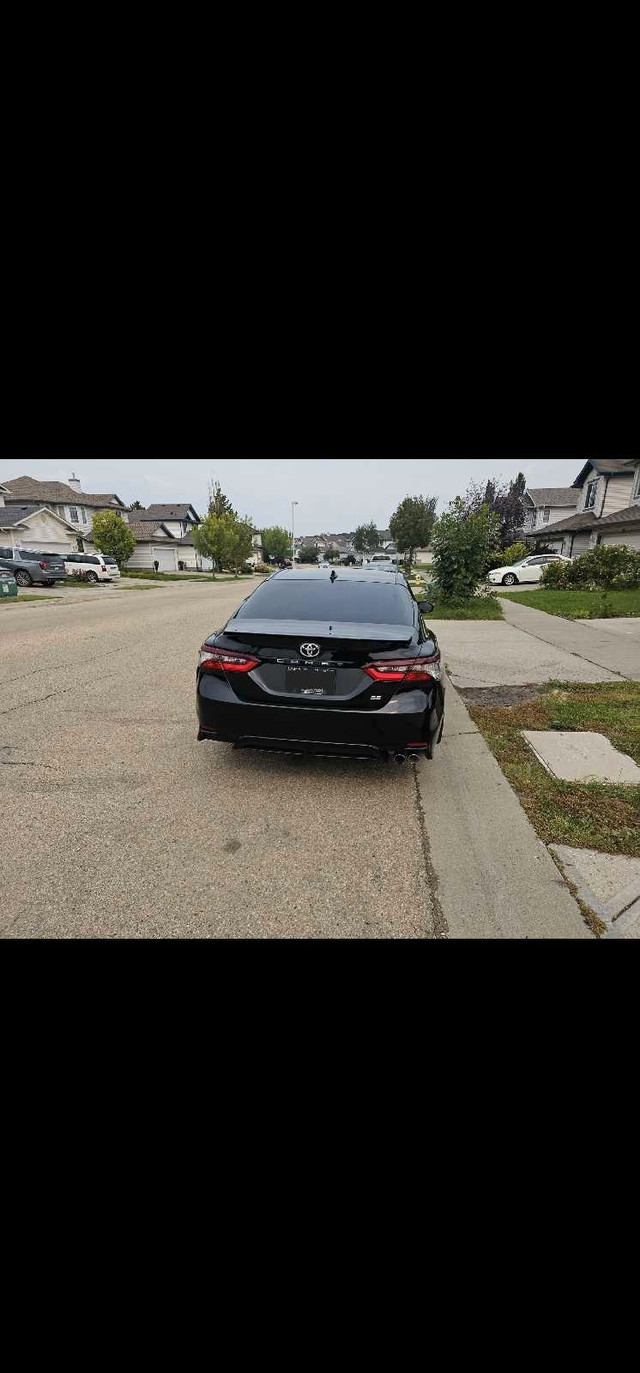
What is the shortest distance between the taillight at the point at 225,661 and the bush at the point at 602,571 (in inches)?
672

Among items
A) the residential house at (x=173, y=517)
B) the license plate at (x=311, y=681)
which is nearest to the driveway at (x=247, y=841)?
the license plate at (x=311, y=681)

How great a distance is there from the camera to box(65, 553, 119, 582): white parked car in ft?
96.8

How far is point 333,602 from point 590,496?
26951 millimetres

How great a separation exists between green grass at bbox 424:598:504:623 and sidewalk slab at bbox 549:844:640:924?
966 cm

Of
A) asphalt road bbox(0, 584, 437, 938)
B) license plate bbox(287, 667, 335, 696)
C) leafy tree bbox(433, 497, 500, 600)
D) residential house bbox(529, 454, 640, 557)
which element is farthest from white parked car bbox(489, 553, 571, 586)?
license plate bbox(287, 667, 335, 696)

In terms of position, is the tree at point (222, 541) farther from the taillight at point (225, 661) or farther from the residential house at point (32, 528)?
the taillight at point (225, 661)

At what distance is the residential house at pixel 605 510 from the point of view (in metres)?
20.4

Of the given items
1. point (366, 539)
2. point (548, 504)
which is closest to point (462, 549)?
point (548, 504)

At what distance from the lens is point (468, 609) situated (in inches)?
525
